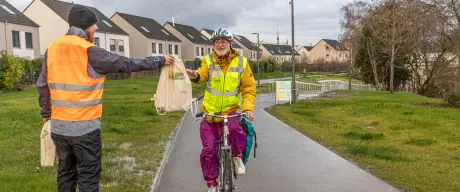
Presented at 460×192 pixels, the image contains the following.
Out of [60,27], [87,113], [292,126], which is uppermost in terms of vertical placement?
[60,27]

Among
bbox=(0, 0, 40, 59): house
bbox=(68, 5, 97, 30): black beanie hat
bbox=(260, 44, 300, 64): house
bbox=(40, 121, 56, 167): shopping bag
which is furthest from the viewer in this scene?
bbox=(260, 44, 300, 64): house

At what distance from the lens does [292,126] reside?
1370 cm

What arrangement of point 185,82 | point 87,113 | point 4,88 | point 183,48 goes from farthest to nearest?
point 183,48 → point 4,88 → point 185,82 → point 87,113

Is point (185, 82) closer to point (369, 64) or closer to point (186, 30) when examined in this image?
point (369, 64)

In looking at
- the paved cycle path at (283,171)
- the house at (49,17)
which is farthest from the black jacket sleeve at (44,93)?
the house at (49,17)

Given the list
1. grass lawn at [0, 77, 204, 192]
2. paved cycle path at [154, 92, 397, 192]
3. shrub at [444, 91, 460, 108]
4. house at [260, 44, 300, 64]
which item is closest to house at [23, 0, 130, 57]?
grass lawn at [0, 77, 204, 192]

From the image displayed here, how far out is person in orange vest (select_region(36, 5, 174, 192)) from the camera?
3.78 m

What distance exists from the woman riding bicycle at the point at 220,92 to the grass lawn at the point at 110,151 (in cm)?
113

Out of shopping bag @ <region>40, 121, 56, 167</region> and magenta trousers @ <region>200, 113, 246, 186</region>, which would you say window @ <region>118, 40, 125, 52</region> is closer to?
magenta trousers @ <region>200, 113, 246, 186</region>

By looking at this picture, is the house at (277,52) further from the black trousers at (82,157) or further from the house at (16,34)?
the black trousers at (82,157)

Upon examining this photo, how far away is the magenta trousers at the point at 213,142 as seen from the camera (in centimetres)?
536

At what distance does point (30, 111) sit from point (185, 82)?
37.0 ft

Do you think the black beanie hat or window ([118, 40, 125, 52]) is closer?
the black beanie hat

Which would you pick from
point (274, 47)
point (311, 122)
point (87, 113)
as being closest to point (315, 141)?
point (311, 122)
